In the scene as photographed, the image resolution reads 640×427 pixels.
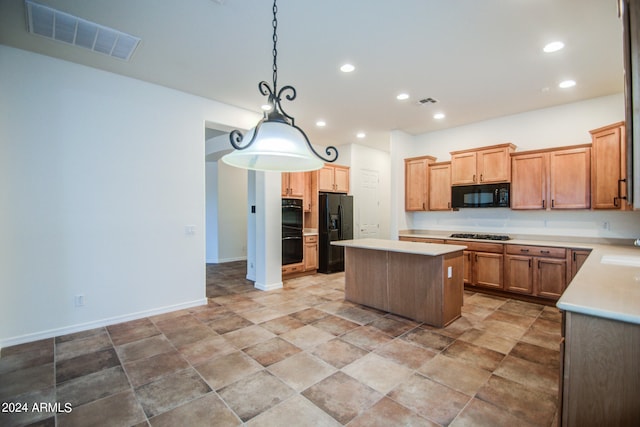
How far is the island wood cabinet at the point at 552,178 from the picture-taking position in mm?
4023

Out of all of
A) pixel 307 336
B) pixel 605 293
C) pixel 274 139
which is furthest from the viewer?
pixel 307 336

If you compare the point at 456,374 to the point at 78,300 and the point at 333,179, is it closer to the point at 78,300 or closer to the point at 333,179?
the point at 78,300

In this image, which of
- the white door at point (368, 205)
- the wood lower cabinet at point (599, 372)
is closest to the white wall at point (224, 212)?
the white door at point (368, 205)

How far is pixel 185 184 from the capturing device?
396 centimetres

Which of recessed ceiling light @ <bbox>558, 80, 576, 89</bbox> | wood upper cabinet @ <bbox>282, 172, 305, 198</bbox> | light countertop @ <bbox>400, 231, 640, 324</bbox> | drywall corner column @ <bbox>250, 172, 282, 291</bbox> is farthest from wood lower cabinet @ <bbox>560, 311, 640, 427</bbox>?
wood upper cabinet @ <bbox>282, 172, 305, 198</bbox>

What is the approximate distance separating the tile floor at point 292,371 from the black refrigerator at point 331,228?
2463 mm

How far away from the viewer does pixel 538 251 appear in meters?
4.11

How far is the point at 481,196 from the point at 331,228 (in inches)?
113

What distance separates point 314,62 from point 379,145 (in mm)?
4261

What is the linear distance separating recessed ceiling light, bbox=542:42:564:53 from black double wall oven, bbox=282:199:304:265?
4.20m

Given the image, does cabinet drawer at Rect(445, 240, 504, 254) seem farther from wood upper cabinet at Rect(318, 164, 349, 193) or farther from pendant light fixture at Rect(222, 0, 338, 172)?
pendant light fixture at Rect(222, 0, 338, 172)

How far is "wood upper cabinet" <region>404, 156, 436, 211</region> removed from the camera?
559 cm

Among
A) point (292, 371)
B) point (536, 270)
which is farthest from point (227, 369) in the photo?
point (536, 270)

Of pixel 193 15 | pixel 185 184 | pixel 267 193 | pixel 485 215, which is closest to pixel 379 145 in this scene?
pixel 485 215
